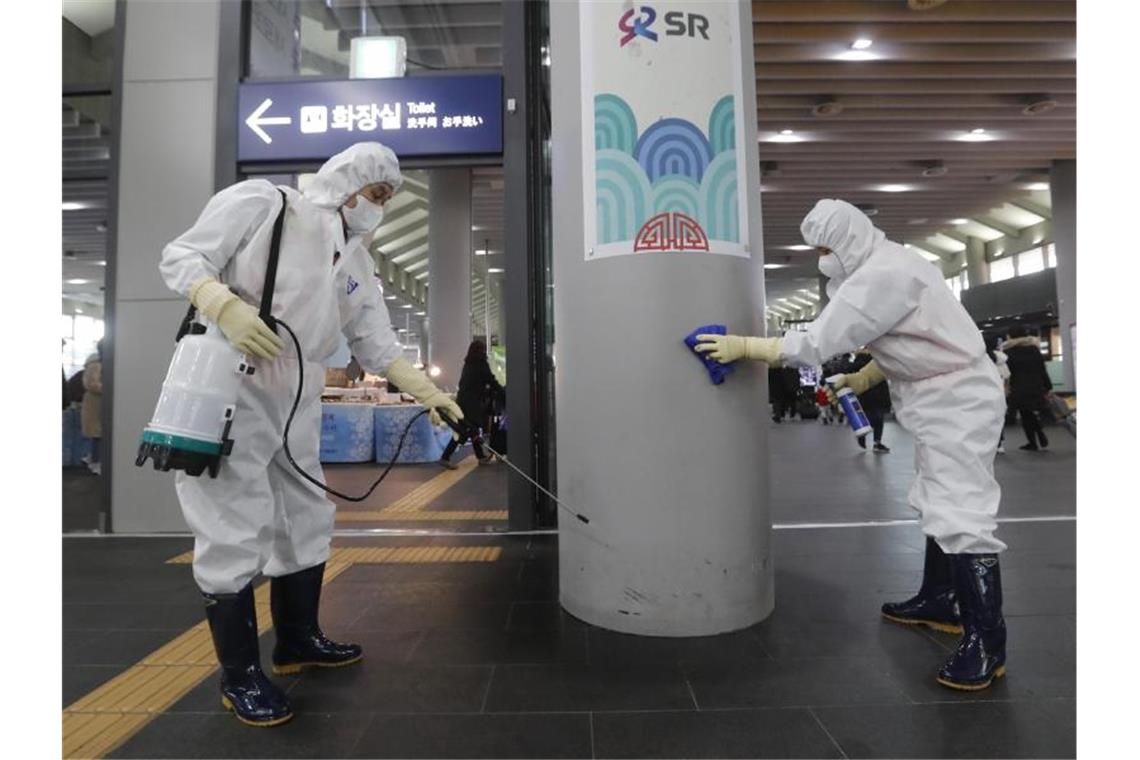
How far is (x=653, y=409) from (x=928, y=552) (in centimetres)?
131

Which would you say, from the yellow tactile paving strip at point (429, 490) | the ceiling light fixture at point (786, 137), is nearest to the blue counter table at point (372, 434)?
the yellow tactile paving strip at point (429, 490)

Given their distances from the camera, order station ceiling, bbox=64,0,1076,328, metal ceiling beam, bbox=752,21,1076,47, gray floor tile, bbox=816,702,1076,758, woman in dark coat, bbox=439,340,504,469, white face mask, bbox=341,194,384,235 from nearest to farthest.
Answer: gray floor tile, bbox=816,702,1076,758 → white face mask, bbox=341,194,384,235 → station ceiling, bbox=64,0,1076,328 → woman in dark coat, bbox=439,340,504,469 → metal ceiling beam, bbox=752,21,1076,47

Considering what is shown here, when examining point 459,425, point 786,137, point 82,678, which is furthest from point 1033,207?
point 82,678

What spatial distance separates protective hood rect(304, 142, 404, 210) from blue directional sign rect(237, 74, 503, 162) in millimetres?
2267

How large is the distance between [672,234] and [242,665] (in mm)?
2083

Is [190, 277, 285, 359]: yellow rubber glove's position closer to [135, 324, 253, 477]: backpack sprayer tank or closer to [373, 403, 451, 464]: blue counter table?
[135, 324, 253, 477]: backpack sprayer tank

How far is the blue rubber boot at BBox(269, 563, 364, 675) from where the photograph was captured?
7.79ft

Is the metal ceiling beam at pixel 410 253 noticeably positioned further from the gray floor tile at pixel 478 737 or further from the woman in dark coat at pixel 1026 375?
the gray floor tile at pixel 478 737

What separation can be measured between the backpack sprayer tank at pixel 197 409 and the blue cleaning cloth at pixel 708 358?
1.55 meters

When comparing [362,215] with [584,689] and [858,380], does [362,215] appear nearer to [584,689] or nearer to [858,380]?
[584,689]

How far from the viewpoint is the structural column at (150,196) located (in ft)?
14.5

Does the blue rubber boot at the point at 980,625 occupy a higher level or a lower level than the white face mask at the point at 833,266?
lower

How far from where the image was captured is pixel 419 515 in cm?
521

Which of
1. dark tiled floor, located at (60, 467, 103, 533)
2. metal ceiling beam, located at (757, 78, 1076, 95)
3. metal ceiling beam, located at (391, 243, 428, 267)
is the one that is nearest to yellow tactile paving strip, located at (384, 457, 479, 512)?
dark tiled floor, located at (60, 467, 103, 533)
